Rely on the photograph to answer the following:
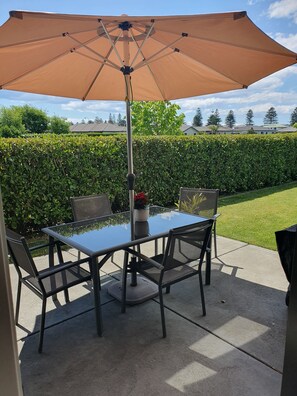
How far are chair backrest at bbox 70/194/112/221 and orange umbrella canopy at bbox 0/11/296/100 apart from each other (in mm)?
1345

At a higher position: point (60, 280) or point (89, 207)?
point (89, 207)

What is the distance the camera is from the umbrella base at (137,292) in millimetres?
2784

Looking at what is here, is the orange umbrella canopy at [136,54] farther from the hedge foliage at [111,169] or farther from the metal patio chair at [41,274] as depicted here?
the metal patio chair at [41,274]

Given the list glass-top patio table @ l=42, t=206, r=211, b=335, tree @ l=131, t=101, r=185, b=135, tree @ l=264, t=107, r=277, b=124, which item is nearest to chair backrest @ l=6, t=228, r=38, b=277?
glass-top patio table @ l=42, t=206, r=211, b=335

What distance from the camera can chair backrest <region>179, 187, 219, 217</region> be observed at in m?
3.61

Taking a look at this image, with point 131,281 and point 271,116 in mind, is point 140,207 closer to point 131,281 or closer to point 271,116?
point 131,281

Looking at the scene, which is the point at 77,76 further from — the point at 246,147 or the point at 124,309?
the point at 246,147

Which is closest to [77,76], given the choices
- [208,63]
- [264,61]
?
[208,63]

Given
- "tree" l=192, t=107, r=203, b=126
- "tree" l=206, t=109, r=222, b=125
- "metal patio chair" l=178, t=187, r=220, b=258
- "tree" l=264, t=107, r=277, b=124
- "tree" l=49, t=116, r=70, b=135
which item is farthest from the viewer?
"tree" l=264, t=107, r=277, b=124

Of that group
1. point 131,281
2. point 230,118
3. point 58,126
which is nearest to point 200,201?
point 131,281

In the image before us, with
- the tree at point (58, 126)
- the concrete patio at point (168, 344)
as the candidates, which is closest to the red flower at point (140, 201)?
the concrete patio at point (168, 344)

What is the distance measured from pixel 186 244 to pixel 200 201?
1441 millimetres

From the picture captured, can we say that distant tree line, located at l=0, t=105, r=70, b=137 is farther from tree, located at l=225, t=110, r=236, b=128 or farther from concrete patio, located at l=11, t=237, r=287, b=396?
tree, located at l=225, t=110, r=236, b=128

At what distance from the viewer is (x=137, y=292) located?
9.56 ft
